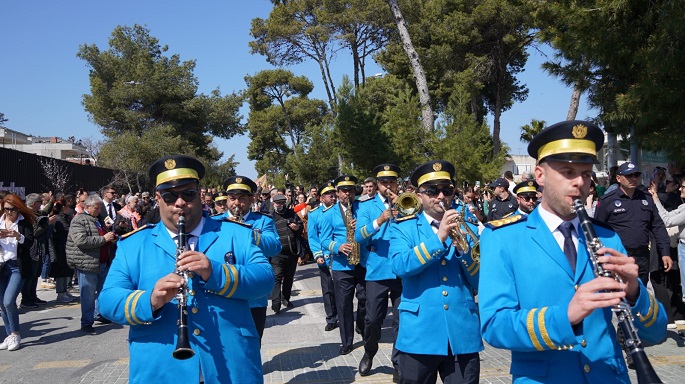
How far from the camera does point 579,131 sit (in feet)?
9.04

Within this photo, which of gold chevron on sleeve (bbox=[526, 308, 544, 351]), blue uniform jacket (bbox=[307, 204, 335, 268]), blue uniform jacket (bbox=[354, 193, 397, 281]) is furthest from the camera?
blue uniform jacket (bbox=[307, 204, 335, 268])

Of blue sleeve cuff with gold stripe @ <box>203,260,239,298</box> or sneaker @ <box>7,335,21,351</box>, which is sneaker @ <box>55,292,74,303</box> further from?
blue sleeve cuff with gold stripe @ <box>203,260,239,298</box>

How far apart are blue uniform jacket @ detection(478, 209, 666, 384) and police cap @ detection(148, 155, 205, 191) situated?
1.61 meters

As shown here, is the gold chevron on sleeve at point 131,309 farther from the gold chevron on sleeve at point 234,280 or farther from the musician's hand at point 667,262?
the musician's hand at point 667,262

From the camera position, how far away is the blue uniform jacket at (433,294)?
4.23 meters

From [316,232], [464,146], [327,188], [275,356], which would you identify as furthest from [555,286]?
[464,146]

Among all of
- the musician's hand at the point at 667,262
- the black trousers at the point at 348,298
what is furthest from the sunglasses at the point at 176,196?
the musician's hand at the point at 667,262

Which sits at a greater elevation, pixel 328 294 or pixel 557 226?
pixel 557 226

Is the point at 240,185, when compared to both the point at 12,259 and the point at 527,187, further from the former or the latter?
the point at 527,187

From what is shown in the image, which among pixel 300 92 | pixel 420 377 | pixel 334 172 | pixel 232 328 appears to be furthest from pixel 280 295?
pixel 300 92

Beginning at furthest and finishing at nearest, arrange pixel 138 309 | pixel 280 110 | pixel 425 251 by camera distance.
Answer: pixel 280 110, pixel 425 251, pixel 138 309

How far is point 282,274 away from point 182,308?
8.05m

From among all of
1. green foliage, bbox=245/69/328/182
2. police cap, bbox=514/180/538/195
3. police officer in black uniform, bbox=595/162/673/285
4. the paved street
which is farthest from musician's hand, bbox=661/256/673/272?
green foliage, bbox=245/69/328/182

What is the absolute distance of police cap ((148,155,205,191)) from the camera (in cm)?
329
